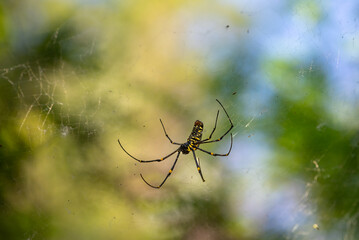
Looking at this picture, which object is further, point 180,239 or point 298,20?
point 180,239

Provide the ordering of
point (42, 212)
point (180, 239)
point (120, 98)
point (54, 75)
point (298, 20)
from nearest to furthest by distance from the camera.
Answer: point (298, 20) → point (54, 75) → point (120, 98) → point (42, 212) → point (180, 239)

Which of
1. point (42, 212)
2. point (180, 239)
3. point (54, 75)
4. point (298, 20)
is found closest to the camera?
point (298, 20)

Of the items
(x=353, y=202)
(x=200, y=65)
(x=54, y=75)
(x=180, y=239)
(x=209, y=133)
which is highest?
(x=200, y=65)

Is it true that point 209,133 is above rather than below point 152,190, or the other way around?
above

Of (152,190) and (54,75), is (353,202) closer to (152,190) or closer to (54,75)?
(152,190)

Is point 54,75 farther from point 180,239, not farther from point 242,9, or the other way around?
point 180,239

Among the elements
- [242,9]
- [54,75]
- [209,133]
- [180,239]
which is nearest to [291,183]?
[209,133]
